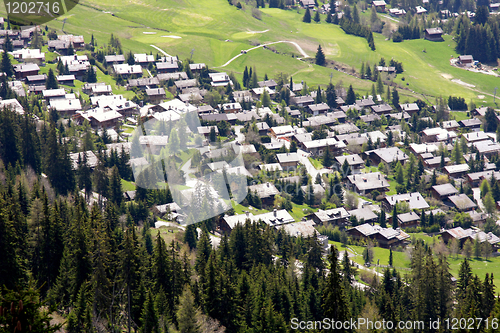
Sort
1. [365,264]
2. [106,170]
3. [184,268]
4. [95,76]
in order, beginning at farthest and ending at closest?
[95,76], [106,170], [365,264], [184,268]

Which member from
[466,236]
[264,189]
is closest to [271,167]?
[264,189]

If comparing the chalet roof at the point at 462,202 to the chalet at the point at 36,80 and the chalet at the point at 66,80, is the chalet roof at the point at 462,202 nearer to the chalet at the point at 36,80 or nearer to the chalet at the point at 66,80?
the chalet at the point at 66,80

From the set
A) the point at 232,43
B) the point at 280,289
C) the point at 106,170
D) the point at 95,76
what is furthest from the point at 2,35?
the point at 280,289

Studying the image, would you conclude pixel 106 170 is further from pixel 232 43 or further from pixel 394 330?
pixel 232 43

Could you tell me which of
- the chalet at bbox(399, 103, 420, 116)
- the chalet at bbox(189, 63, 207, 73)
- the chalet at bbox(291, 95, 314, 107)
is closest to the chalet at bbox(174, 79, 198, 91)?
the chalet at bbox(189, 63, 207, 73)

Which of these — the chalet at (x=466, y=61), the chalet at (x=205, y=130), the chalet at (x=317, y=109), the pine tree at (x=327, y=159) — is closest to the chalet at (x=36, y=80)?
the chalet at (x=205, y=130)
